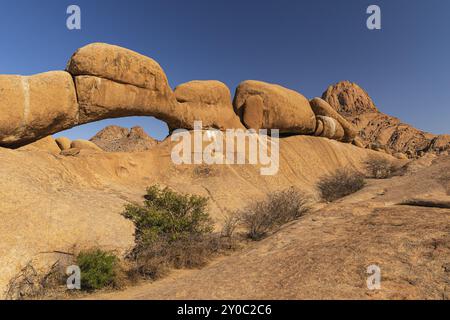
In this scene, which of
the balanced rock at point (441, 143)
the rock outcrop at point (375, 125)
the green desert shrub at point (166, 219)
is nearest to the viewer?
the green desert shrub at point (166, 219)

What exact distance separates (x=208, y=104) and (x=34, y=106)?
31.1 feet

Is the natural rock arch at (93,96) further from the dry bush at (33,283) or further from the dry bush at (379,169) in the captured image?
the dry bush at (379,169)

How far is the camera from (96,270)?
6.05 meters

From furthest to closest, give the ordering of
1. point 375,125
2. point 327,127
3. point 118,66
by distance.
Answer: point 375,125
point 327,127
point 118,66

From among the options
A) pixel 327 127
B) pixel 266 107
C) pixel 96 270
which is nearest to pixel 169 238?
pixel 96 270

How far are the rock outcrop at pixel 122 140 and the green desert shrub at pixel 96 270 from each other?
2097cm

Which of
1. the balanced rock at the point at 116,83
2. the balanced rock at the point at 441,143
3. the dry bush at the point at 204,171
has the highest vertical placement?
the balanced rock at the point at 441,143

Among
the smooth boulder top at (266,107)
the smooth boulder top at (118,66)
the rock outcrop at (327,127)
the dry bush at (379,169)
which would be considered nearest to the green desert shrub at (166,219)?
the smooth boulder top at (118,66)

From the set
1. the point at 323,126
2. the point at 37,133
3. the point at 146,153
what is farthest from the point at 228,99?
the point at 37,133

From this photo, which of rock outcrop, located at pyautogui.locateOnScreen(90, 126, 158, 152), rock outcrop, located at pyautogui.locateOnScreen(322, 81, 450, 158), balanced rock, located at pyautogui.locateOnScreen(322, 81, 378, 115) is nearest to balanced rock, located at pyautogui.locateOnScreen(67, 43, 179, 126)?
rock outcrop, located at pyautogui.locateOnScreen(90, 126, 158, 152)

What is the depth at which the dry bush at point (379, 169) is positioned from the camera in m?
22.0

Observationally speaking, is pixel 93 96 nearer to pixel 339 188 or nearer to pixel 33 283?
pixel 33 283
